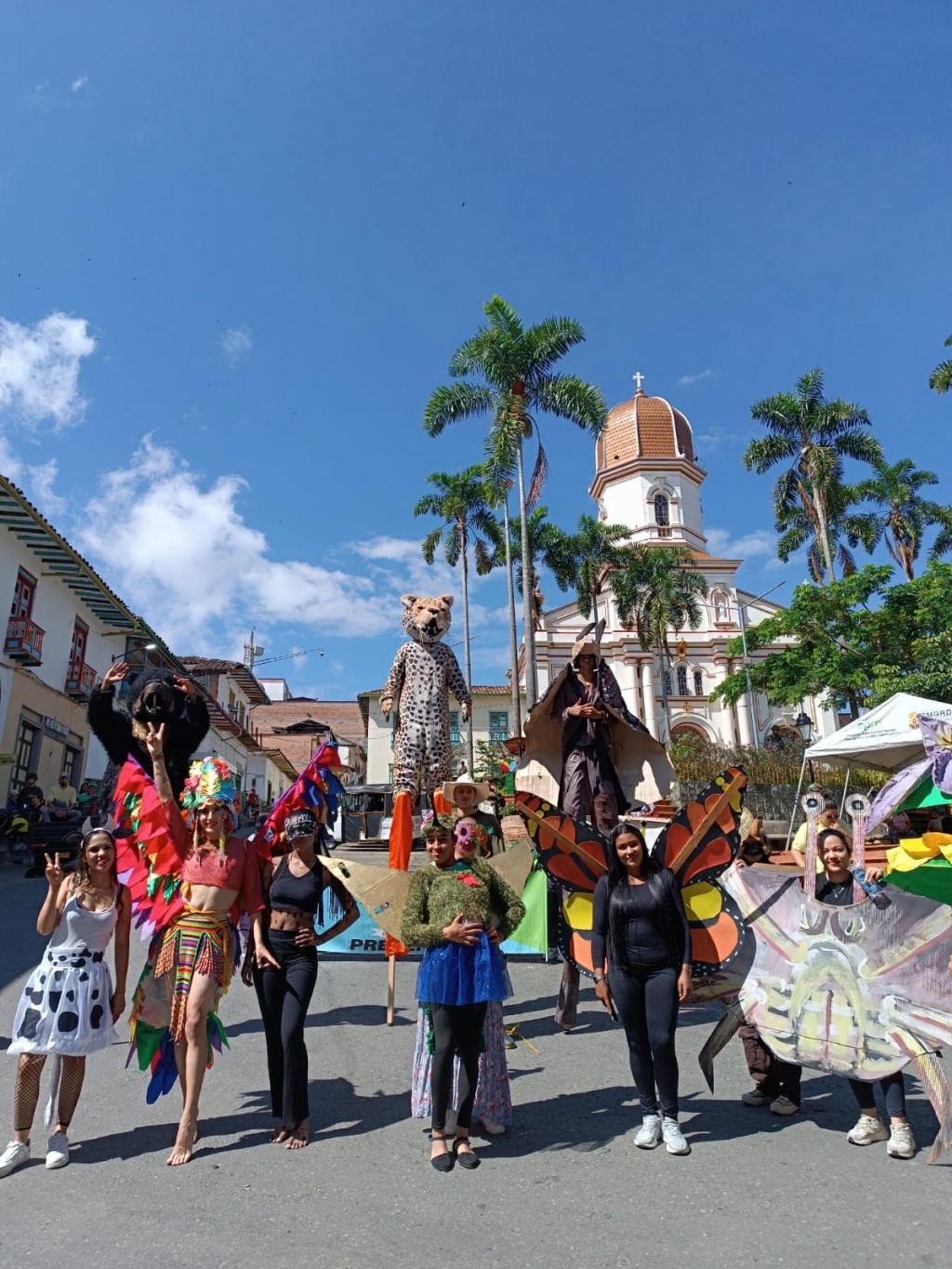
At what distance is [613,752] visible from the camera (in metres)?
6.21

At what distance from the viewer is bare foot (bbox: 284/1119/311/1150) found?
11.7 ft

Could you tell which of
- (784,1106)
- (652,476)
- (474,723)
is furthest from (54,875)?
(652,476)

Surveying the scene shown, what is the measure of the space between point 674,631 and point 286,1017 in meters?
38.2

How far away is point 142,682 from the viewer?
16.4ft

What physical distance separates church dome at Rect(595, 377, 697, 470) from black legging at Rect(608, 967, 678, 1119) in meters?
45.4

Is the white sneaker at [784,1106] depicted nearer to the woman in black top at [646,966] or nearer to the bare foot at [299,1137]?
the woman in black top at [646,966]

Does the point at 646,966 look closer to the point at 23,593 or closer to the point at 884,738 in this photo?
the point at 884,738

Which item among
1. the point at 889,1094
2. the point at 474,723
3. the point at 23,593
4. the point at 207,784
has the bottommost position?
the point at 889,1094

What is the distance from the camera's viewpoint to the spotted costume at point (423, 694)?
22.3 ft

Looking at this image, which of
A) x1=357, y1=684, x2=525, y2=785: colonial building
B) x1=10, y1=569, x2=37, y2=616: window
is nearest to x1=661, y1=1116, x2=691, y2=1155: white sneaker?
x1=10, y1=569, x2=37, y2=616: window

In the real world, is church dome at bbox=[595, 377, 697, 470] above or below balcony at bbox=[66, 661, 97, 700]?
above

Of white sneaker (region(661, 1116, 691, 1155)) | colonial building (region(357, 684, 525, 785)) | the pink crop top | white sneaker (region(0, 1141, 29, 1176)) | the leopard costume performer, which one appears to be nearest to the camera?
white sneaker (region(0, 1141, 29, 1176))

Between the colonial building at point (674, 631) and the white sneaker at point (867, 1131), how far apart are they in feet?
119

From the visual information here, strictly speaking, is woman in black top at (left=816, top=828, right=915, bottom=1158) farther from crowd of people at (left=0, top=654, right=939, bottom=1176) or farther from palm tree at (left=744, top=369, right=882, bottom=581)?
palm tree at (left=744, top=369, right=882, bottom=581)
